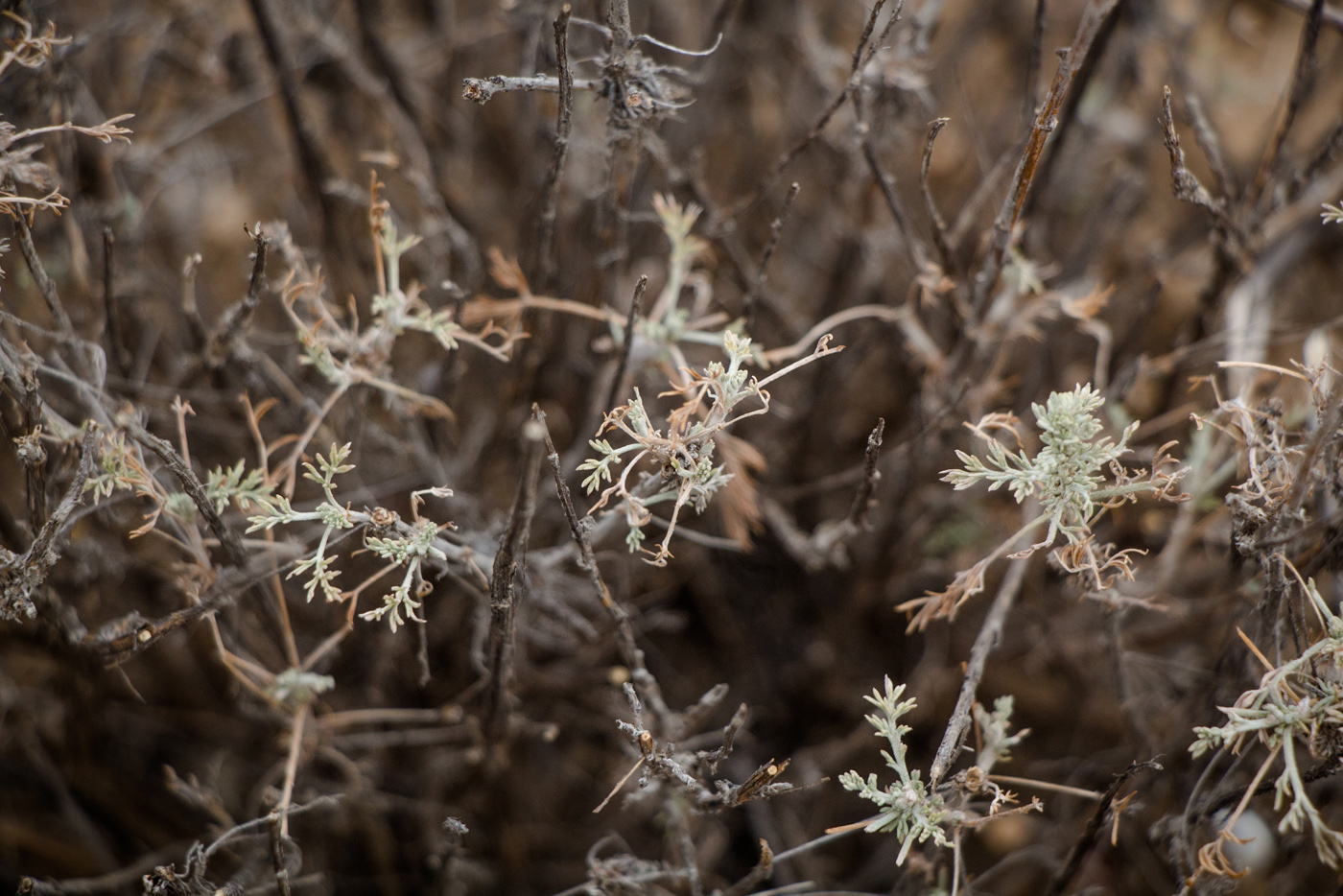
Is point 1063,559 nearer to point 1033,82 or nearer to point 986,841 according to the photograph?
point 1033,82

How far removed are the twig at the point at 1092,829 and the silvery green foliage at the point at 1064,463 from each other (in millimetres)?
225

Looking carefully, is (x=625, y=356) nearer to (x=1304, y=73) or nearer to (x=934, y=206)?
(x=934, y=206)

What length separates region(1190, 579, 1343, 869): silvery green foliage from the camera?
69 cm

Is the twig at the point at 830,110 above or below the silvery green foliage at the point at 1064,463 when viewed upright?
above

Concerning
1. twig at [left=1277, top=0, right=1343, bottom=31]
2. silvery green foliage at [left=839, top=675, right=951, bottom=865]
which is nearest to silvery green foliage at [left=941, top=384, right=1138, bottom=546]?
silvery green foliage at [left=839, top=675, right=951, bottom=865]

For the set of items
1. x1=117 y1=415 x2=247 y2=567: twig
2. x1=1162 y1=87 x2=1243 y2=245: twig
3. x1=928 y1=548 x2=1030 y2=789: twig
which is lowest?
x1=928 y1=548 x2=1030 y2=789: twig

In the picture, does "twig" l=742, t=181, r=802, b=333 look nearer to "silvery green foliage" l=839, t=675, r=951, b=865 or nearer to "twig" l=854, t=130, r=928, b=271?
"twig" l=854, t=130, r=928, b=271

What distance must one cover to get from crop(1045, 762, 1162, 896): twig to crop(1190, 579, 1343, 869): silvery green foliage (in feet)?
0.19

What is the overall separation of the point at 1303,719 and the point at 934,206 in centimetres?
62

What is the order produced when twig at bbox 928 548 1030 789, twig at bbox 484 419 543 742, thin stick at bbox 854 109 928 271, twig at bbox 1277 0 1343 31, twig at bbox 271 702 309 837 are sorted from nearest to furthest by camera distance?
twig at bbox 484 419 543 742, twig at bbox 928 548 1030 789, twig at bbox 271 702 309 837, thin stick at bbox 854 109 928 271, twig at bbox 1277 0 1343 31

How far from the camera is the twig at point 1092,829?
750 millimetres

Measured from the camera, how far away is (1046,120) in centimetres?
77

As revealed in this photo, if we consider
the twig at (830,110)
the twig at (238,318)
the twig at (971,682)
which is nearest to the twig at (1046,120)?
the twig at (830,110)

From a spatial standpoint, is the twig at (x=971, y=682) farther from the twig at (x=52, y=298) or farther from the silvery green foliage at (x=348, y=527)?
the twig at (x=52, y=298)
